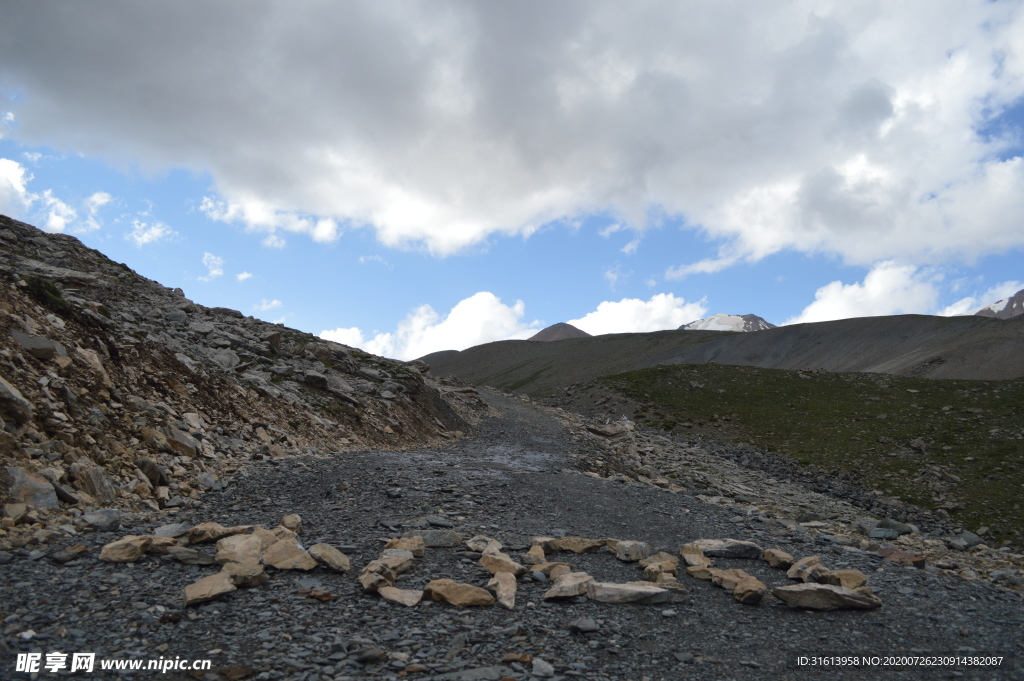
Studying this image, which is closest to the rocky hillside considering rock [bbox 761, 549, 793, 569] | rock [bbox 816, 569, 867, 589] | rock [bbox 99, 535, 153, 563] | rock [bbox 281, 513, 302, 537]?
rock [bbox 99, 535, 153, 563]

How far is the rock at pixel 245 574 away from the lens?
7168 mm

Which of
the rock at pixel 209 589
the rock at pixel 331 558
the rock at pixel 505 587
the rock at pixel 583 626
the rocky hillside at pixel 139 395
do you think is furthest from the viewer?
the rocky hillside at pixel 139 395

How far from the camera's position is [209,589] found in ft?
22.3

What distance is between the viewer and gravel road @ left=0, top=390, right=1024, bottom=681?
5.84m

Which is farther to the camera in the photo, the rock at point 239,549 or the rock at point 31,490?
the rock at point 31,490

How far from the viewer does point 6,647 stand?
209 inches

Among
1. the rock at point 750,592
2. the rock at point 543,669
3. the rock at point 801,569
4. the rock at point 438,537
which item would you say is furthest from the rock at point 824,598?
the rock at point 438,537

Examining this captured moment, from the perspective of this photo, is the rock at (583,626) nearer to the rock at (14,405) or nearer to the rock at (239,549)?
the rock at (239,549)

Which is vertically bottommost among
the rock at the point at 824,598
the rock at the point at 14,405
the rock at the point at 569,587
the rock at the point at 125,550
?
the rock at the point at 824,598

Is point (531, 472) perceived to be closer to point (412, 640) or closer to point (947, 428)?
point (412, 640)

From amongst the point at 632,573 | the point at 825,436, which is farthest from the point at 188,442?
the point at 825,436

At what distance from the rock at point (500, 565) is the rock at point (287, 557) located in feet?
8.40

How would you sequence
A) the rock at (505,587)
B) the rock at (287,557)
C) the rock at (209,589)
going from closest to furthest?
the rock at (209,589)
the rock at (505,587)
the rock at (287,557)

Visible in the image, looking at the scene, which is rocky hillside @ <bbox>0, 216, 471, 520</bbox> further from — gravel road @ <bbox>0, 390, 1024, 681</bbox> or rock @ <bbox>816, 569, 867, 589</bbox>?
rock @ <bbox>816, 569, 867, 589</bbox>
